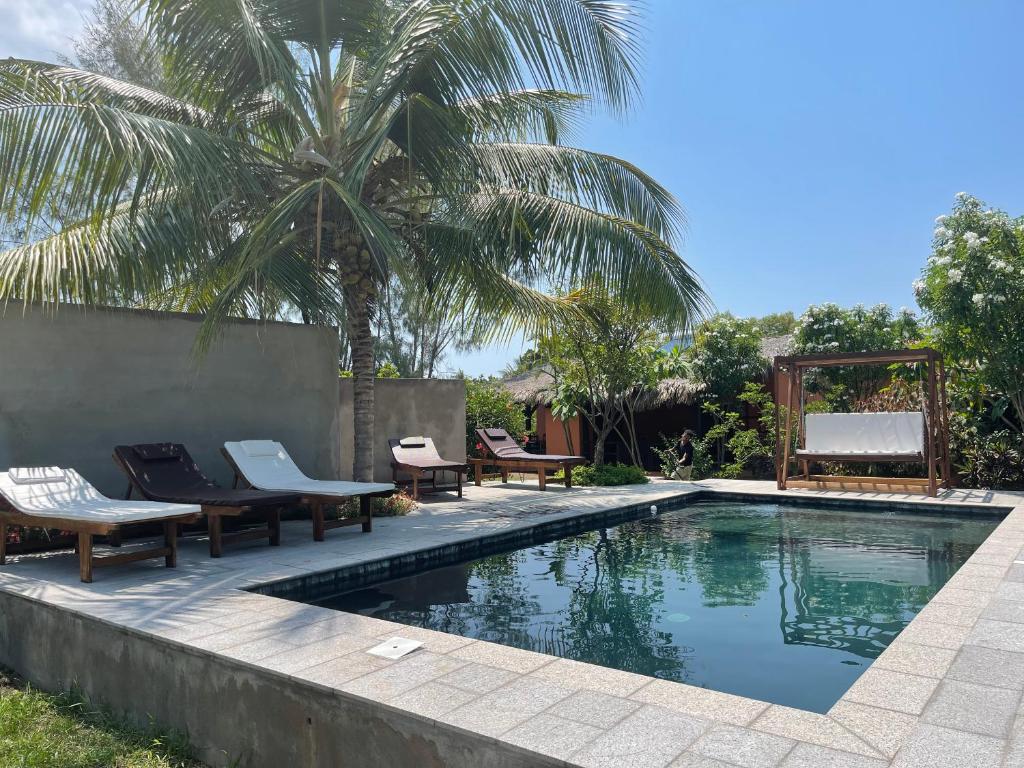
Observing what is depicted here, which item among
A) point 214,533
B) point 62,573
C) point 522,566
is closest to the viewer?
point 62,573

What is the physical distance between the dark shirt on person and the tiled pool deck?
28.9ft

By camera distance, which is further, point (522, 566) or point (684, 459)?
point (684, 459)

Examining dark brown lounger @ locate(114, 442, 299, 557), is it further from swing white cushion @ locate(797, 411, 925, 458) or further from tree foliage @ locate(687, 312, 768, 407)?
tree foliage @ locate(687, 312, 768, 407)

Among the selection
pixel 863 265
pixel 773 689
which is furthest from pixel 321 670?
pixel 863 265

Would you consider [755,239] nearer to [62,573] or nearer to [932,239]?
[932,239]

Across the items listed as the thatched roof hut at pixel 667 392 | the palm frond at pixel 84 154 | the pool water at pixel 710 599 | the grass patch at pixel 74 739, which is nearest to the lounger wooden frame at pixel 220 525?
the pool water at pixel 710 599

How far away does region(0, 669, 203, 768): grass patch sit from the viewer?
3451mm

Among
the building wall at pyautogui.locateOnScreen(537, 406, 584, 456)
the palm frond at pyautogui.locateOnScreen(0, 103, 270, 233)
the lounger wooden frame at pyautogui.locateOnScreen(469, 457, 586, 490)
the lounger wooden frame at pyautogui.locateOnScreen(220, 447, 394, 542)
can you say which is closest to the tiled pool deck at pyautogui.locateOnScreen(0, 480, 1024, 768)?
the lounger wooden frame at pyautogui.locateOnScreen(220, 447, 394, 542)

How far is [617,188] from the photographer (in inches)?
368

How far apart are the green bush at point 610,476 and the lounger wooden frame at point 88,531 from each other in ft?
26.8

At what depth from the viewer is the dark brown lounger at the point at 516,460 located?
11.7 metres

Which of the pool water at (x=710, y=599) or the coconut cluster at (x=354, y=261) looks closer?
the pool water at (x=710, y=599)

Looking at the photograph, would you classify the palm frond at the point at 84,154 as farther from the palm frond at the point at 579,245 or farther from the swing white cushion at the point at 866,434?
the swing white cushion at the point at 866,434

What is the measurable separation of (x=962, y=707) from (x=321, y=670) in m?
2.56
